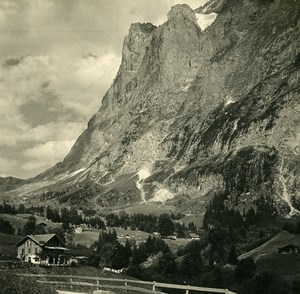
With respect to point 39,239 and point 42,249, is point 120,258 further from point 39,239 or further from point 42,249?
point 42,249

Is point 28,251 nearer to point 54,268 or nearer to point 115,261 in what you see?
point 115,261

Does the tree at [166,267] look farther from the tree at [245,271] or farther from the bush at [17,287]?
the bush at [17,287]

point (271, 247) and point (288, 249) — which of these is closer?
point (288, 249)

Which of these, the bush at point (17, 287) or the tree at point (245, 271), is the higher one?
the tree at point (245, 271)

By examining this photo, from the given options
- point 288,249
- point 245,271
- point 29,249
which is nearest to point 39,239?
point 29,249

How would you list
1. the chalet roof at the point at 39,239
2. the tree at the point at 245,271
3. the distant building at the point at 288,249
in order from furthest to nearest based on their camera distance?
the distant building at the point at 288,249
the tree at the point at 245,271
the chalet roof at the point at 39,239

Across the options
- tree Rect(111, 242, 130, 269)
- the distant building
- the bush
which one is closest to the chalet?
tree Rect(111, 242, 130, 269)

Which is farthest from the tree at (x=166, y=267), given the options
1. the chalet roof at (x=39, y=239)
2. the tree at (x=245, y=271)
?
the chalet roof at (x=39, y=239)

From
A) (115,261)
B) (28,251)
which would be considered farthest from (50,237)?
(115,261)

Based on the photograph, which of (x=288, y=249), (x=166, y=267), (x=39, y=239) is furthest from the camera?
(x=288, y=249)

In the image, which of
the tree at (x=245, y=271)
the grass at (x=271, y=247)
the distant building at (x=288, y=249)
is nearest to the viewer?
the tree at (x=245, y=271)

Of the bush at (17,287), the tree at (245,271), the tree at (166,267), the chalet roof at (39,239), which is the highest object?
the chalet roof at (39,239)
